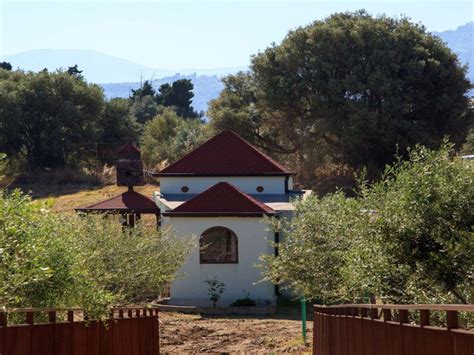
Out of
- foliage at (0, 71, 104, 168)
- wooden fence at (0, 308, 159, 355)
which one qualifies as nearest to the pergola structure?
wooden fence at (0, 308, 159, 355)

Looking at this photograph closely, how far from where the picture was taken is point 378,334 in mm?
13641

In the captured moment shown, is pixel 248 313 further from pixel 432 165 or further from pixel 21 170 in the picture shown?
pixel 21 170

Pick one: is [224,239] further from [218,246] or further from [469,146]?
[469,146]

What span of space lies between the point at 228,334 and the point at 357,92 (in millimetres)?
31760

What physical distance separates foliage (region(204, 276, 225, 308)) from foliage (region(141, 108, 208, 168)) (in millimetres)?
29250

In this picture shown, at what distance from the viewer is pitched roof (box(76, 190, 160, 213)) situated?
41969mm

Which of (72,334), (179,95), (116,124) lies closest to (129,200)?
(72,334)

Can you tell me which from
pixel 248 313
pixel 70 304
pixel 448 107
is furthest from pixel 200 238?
pixel 448 107

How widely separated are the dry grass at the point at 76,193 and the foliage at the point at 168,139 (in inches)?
297

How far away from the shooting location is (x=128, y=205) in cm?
4262

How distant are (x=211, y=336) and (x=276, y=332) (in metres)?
2.17

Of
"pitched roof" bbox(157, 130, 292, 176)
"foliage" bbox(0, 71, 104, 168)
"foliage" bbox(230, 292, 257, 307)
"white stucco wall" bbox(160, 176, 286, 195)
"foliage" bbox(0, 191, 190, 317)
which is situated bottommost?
"foliage" bbox(230, 292, 257, 307)

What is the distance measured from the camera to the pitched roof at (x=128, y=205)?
42.0 m

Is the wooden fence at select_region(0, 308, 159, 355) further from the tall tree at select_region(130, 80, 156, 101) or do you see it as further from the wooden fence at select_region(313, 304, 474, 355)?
the tall tree at select_region(130, 80, 156, 101)
